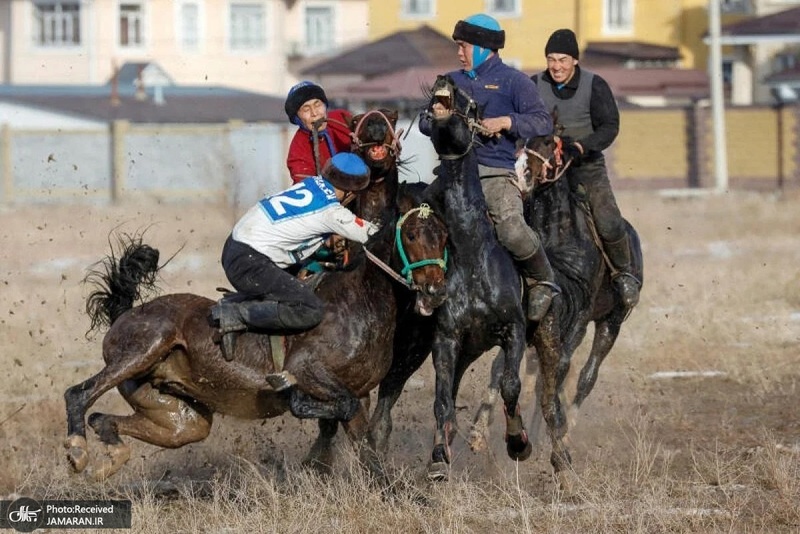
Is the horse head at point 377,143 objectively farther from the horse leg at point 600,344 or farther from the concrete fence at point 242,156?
the concrete fence at point 242,156

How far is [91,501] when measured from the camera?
25.9 ft

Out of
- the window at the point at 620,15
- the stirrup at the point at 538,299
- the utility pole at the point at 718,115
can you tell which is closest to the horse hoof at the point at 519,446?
the stirrup at the point at 538,299

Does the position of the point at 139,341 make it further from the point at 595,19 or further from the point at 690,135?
the point at 595,19

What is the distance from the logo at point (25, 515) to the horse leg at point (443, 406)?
2.14 metres

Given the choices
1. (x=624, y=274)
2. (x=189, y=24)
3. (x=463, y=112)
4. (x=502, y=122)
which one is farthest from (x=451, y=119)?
(x=189, y=24)

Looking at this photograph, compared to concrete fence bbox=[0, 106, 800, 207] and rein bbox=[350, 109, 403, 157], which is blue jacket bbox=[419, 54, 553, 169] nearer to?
rein bbox=[350, 109, 403, 157]

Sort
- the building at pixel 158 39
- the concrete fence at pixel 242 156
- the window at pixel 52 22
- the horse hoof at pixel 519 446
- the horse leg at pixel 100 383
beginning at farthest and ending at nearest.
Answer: the window at pixel 52 22
the building at pixel 158 39
the concrete fence at pixel 242 156
the horse hoof at pixel 519 446
the horse leg at pixel 100 383

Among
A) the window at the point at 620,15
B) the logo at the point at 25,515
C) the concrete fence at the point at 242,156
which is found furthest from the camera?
the window at the point at 620,15

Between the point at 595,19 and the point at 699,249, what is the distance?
3384 centimetres

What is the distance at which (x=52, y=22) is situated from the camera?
57.2 meters

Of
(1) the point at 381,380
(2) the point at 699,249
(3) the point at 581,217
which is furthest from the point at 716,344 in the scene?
(2) the point at 699,249

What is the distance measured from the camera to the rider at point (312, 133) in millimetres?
8977

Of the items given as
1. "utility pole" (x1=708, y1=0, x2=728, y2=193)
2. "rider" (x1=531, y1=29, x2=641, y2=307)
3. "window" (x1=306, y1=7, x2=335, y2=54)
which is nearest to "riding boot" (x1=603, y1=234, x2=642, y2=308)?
"rider" (x1=531, y1=29, x2=641, y2=307)

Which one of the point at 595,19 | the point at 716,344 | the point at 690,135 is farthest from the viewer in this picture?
the point at 595,19
